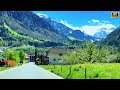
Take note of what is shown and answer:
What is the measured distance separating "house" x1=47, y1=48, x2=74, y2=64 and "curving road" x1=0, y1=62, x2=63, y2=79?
1.44 ft

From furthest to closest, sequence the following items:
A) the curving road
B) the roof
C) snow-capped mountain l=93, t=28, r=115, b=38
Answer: the roof → snow-capped mountain l=93, t=28, r=115, b=38 → the curving road

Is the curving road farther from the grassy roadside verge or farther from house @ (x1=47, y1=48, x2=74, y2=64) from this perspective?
house @ (x1=47, y1=48, x2=74, y2=64)

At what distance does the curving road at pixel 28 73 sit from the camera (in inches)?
404

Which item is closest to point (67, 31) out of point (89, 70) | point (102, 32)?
point (102, 32)

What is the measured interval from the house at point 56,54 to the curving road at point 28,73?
17.3 inches

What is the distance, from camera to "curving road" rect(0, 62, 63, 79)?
10.3m

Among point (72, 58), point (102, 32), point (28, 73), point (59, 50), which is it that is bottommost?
point (28, 73)

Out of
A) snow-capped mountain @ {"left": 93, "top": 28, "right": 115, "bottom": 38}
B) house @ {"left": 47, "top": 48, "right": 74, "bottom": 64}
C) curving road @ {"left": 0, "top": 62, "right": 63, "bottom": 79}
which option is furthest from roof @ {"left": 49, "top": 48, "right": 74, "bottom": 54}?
snow-capped mountain @ {"left": 93, "top": 28, "right": 115, "bottom": 38}

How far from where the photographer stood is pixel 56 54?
11.4 m

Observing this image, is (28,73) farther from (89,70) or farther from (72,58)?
(89,70)

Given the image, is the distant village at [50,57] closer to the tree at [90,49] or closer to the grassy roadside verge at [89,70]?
the grassy roadside verge at [89,70]

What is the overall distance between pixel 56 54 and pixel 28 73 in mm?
1083
